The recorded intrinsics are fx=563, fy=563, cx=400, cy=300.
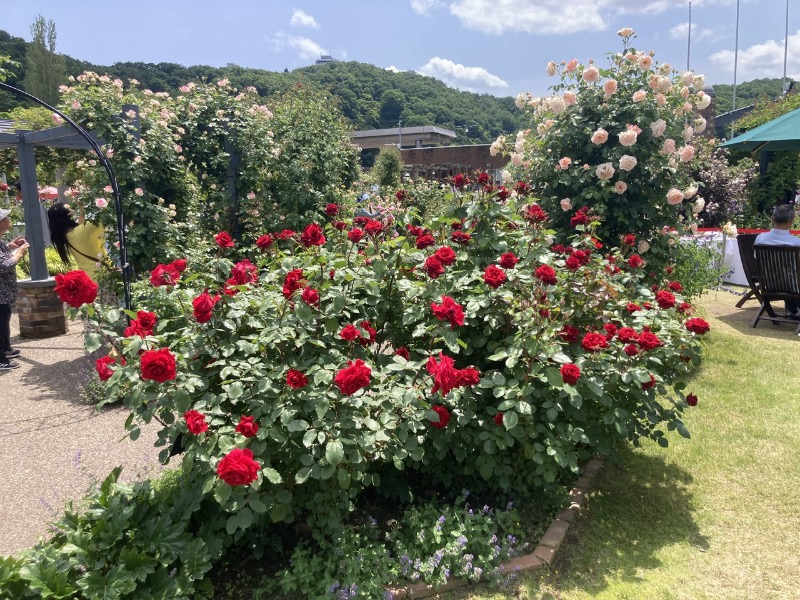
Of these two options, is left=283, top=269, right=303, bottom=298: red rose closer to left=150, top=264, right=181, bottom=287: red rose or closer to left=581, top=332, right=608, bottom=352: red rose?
left=150, top=264, right=181, bottom=287: red rose

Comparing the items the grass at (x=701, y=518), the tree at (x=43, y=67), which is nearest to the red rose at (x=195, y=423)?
the grass at (x=701, y=518)

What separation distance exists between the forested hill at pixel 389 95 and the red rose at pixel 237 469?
29.1m

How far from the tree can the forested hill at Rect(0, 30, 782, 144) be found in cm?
Result: 69

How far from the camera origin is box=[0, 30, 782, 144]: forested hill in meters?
28.1

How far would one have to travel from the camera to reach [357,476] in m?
1.90

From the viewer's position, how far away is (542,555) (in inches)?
86.8

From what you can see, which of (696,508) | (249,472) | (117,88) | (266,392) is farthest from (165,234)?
(696,508)

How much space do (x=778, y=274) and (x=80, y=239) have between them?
6739mm

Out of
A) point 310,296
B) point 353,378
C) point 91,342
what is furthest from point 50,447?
point 353,378

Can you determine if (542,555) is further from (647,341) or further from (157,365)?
(157,365)

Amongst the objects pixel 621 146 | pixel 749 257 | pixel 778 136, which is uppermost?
pixel 778 136

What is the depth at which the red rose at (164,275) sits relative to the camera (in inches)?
85.4

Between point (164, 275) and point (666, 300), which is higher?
point (164, 275)

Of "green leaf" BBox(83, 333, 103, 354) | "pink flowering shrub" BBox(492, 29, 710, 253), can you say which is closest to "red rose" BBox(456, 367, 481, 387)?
"green leaf" BBox(83, 333, 103, 354)
